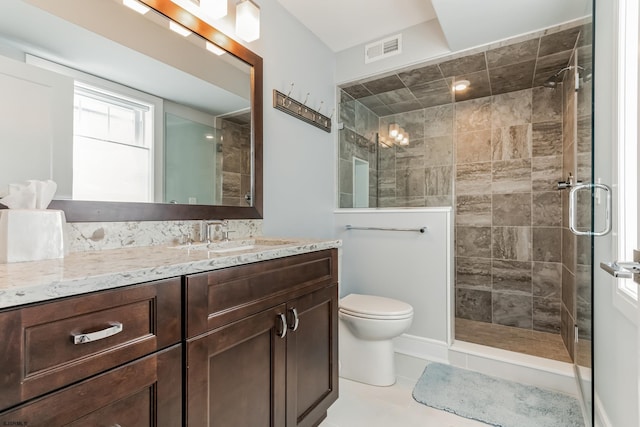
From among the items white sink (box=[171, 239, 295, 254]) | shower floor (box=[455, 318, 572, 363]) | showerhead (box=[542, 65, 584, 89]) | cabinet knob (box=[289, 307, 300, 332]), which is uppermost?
showerhead (box=[542, 65, 584, 89])

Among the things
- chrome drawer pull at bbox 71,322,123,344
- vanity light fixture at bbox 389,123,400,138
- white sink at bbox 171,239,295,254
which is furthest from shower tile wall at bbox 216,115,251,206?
vanity light fixture at bbox 389,123,400,138

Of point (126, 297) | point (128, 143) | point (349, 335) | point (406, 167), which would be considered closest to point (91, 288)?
point (126, 297)

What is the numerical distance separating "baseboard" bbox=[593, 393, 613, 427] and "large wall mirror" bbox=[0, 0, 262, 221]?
1843 millimetres

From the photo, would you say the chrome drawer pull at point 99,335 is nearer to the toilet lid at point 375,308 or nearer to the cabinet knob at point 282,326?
the cabinet knob at point 282,326

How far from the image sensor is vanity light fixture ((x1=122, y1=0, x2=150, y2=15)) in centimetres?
130

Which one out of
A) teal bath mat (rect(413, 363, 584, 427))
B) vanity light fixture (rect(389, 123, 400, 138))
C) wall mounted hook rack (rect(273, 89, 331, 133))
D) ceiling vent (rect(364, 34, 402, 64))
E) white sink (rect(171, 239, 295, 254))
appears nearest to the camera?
white sink (rect(171, 239, 295, 254))

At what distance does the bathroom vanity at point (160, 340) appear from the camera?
58 cm

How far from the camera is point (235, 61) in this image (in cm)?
175

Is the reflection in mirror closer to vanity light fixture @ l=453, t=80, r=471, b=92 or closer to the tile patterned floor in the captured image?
vanity light fixture @ l=453, t=80, r=471, b=92

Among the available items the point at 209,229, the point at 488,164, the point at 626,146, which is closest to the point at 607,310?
the point at 626,146

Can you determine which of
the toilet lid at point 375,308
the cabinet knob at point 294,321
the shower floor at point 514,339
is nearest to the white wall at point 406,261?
the toilet lid at point 375,308

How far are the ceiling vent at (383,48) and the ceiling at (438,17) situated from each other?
0.15ft

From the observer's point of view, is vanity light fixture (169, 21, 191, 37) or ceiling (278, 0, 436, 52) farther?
ceiling (278, 0, 436, 52)

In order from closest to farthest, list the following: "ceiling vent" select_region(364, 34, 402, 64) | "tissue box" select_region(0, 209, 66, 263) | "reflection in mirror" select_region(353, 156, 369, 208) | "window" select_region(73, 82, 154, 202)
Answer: "tissue box" select_region(0, 209, 66, 263) → "window" select_region(73, 82, 154, 202) → "ceiling vent" select_region(364, 34, 402, 64) → "reflection in mirror" select_region(353, 156, 369, 208)
